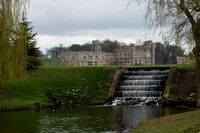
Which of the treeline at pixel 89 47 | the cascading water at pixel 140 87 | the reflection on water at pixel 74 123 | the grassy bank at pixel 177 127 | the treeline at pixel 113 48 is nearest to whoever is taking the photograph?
the grassy bank at pixel 177 127

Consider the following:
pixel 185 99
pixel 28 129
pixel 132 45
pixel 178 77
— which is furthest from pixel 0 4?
pixel 132 45

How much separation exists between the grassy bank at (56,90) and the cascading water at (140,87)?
1674mm

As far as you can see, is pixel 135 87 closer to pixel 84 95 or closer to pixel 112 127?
pixel 84 95

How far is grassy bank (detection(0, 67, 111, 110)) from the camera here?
2484 cm

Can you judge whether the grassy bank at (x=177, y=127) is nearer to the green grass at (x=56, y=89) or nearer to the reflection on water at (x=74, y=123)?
the reflection on water at (x=74, y=123)

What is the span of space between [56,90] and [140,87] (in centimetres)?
803

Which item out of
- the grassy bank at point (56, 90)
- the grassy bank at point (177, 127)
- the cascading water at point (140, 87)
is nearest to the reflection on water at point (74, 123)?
the grassy bank at point (177, 127)

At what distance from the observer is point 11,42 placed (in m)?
16.1

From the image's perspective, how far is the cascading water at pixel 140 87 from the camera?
26450 millimetres

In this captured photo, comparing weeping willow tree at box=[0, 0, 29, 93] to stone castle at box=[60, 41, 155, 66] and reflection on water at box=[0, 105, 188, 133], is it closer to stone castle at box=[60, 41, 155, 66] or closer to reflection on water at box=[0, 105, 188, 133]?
reflection on water at box=[0, 105, 188, 133]

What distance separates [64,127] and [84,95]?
12146 mm

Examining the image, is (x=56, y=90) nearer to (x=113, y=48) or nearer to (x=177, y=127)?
(x=177, y=127)

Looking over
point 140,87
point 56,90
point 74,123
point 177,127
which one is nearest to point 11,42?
point 74,123

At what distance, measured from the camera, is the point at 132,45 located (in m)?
102
